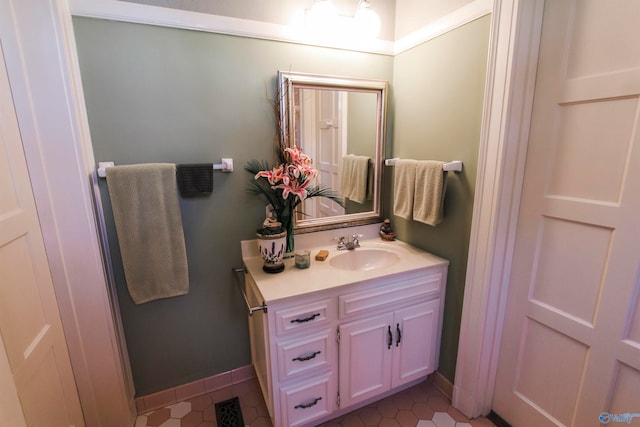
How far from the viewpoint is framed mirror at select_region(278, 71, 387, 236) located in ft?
5.17

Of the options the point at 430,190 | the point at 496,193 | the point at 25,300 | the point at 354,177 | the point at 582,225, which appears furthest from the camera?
the point at 354,177

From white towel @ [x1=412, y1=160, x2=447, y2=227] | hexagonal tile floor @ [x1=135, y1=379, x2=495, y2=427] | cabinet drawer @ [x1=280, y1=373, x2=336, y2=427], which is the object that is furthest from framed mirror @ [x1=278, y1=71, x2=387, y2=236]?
hexagonal tile floor @ [x1=135, y1=379, x2=495, y2=427]

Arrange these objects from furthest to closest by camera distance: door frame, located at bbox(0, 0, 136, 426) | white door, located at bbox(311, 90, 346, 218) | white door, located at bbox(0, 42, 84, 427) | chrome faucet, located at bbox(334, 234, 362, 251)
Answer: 1. chrome faucet, located at bbox(334, 234, 362, 251)
2. white door, located at bbox(311, 90, 346, 218)
3. door frame, located at bbox(0, 0, 136, 426)
4. white door, located at bbox(0, 42, 84, 427)

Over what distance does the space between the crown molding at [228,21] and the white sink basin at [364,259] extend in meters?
1.15

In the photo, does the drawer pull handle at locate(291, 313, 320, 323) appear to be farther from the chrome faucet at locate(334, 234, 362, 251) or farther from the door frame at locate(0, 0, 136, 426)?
the door frame at locate(0, 0, 136, 426)

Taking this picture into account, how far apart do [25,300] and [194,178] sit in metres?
0.73

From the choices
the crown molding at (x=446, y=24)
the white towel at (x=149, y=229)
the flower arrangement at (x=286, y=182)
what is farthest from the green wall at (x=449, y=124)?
the white towel at (x=149, y=229)

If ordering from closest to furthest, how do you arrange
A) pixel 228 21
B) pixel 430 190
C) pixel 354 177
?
pixel 228 21 < pixel 430 190 < pixel 354 177

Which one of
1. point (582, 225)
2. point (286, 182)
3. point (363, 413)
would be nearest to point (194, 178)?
point (286, 182)

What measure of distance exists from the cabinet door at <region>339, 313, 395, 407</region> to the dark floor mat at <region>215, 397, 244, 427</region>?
0.56 metres

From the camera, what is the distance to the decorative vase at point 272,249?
1.39m

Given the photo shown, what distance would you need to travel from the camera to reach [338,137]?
1730 mm

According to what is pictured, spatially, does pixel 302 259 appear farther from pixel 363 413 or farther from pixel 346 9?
pixel 346 9

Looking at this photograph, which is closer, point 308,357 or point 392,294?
point 308,357
